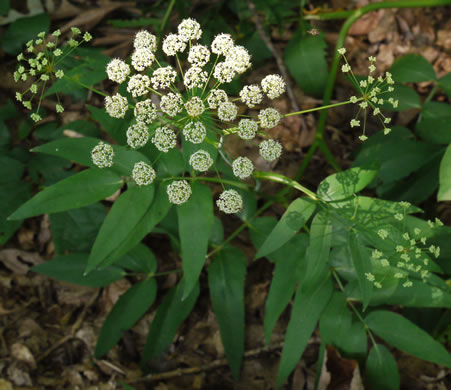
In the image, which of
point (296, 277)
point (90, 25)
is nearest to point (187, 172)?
point (296, 277)

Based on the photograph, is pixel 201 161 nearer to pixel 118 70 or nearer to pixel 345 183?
pixel 118 70

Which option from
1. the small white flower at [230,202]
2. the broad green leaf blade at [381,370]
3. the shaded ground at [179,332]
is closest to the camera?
the small white flower at [230,202]

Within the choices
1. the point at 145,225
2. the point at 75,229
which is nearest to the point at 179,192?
the point at 145,225

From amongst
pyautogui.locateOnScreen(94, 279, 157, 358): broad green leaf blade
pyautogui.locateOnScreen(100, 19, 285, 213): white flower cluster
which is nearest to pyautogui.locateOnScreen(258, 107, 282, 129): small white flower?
pyautogui.locateOnScreen(100, 19, 285, 213): white flower cluster

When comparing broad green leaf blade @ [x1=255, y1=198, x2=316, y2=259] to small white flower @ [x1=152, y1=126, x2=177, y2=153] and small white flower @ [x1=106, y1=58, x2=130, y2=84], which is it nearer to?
small white flower @ [x1=152, y1=126, x2=177, y2=153]

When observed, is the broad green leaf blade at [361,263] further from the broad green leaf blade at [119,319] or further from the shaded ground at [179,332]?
the broad green leaf blade at [119,319]

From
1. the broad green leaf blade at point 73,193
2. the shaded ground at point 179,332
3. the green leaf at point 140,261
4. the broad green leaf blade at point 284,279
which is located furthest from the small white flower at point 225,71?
the shaded ground at point 179,332
